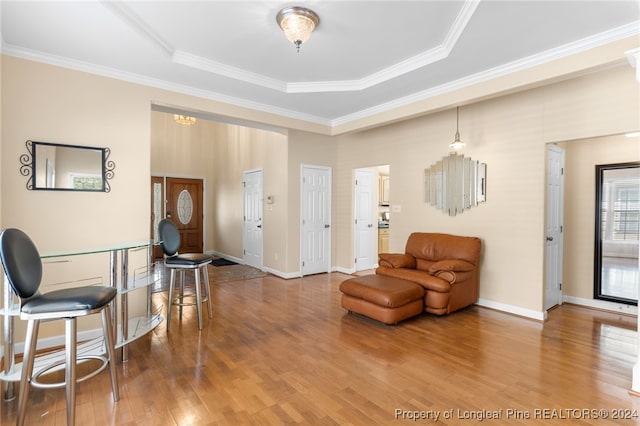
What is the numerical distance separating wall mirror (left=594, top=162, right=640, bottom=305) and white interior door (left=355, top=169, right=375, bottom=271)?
3.59m

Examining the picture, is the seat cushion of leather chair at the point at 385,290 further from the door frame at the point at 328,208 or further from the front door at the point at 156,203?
the front door at the point at 156,203

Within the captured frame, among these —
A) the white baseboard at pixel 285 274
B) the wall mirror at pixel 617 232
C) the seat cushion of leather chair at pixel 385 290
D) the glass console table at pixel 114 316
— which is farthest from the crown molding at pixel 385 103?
the white baseboard at pixel 285 274

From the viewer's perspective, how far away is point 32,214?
302 centimetres

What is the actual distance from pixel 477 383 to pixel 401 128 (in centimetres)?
402

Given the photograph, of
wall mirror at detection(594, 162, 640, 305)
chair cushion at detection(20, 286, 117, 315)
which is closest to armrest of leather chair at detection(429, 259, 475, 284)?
wall mirror at detection(594, 162, 640, 305)

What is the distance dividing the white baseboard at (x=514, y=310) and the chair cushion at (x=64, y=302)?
4.29 meters

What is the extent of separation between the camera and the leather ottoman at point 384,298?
3.51 metres

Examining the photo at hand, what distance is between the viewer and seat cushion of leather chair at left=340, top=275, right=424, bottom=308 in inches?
138

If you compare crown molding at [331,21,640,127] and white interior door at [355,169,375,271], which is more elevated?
crown molding at [331,21,640,127]

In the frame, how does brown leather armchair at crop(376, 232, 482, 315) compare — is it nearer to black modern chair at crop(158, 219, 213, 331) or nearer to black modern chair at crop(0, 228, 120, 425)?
black modern chair at crop(158, 219, 213, 331)

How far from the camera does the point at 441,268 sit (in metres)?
3.88

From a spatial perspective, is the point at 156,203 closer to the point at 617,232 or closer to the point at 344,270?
the point at 344,270

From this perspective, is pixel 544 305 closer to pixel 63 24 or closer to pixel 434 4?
pixel 434 4

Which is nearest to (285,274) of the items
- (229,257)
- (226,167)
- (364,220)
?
(364,220)
